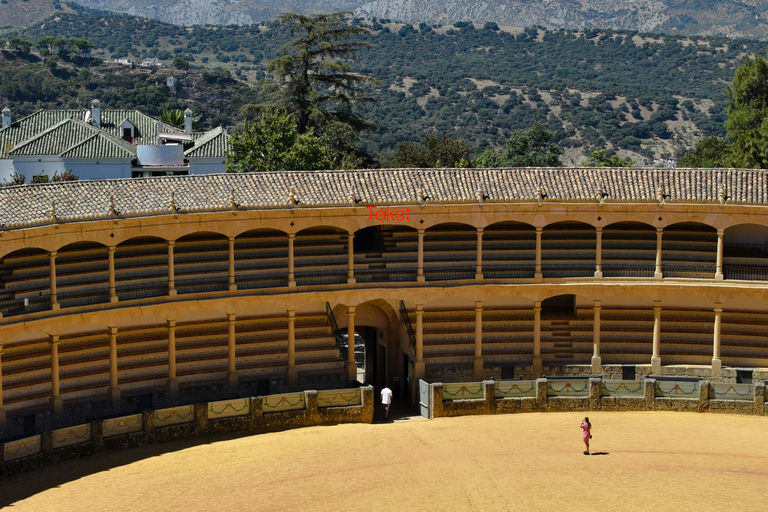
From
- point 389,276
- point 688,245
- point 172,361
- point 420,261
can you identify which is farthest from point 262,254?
point 688,245

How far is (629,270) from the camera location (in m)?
53.1

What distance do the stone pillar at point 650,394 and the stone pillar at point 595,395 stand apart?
6.51 ft

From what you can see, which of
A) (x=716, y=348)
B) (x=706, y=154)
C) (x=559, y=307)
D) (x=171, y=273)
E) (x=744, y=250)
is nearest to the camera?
(x=171, y=273)

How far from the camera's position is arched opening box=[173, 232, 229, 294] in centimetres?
4991

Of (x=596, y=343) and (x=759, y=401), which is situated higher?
(x=596, y=343)

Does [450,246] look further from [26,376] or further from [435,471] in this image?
[26,376]

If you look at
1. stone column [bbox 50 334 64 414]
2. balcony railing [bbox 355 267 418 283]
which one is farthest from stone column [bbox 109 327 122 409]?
balcony railing [bbox 355 267 418 283]

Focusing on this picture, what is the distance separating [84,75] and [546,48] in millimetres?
90466

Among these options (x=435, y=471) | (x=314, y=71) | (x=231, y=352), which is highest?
(x=314, y=71)

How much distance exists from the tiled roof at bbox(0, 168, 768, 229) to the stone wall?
9065 mm

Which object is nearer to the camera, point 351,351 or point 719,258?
point 351,351

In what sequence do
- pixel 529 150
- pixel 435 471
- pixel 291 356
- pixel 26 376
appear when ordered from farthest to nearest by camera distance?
pixel 529 150
pixel 291 356
pixel 26 376
pixel 435 471

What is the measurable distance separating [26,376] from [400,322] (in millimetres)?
17915

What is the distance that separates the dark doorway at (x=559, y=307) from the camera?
55.1m
